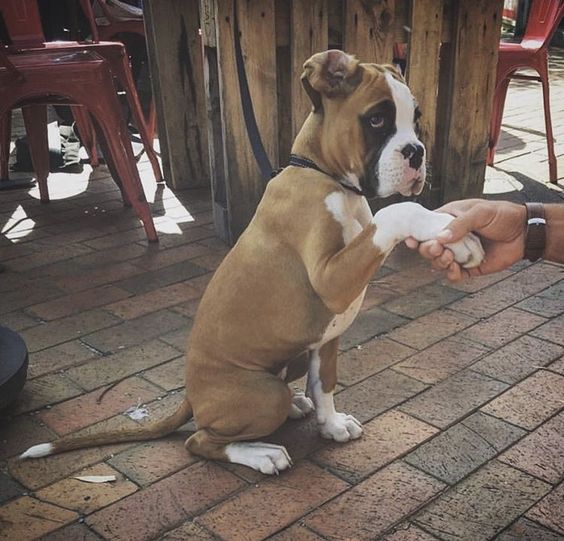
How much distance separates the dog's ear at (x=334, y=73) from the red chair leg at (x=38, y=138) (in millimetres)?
3416

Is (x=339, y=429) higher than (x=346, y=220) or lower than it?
lower

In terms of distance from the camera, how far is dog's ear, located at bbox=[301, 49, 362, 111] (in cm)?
217

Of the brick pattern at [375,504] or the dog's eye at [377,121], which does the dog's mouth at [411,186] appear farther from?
the brick pattern at [375,504]

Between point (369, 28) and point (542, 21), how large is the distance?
1.85 metres

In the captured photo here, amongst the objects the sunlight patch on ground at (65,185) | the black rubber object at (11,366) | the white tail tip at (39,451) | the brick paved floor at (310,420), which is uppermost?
the black rubber object at (11,366)

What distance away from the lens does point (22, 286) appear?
3.96 m

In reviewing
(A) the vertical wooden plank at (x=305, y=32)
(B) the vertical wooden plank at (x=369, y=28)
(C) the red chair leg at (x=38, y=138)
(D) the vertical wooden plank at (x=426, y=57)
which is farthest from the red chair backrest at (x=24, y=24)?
(D) the vertical wooden plank at (x=426, y=57)

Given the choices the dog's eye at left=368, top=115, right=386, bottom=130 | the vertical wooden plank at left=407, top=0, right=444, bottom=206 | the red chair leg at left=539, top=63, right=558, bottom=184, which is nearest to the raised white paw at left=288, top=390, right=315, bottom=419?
the dog's eye at left=368, top=115, right=386, bottom=130

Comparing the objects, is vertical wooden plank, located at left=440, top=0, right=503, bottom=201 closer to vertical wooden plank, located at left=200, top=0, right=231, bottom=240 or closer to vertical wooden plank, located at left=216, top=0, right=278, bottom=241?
vertical wooden plank, located at left=216, top=0, right=278, bottom=241

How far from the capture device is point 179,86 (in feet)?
17.2

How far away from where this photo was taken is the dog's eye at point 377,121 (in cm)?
216

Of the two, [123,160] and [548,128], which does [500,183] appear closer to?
[548,128]

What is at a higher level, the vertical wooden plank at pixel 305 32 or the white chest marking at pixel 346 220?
the vertical wooden plank at pixel 305 32

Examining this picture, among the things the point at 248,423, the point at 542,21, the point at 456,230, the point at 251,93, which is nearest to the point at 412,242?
the point at 456,230
